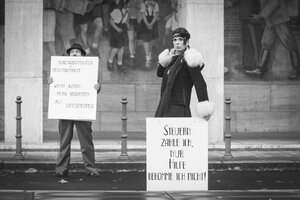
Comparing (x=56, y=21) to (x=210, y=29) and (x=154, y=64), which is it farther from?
(x=210, y=29)

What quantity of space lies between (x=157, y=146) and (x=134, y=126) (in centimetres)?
961

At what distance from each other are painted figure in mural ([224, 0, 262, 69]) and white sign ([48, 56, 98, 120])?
7.70 meters

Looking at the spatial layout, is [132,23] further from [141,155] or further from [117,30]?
[141,155]

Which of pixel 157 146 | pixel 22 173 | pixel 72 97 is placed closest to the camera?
pixel 157 146

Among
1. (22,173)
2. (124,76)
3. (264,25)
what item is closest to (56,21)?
(124,76)

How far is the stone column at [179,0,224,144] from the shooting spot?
603 inches

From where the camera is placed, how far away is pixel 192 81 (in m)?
8.61

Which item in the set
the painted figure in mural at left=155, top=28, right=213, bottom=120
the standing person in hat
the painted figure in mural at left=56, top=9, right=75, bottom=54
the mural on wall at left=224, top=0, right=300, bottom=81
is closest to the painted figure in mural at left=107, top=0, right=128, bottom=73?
the painted figure in mural at left=56, top=9, right=75, bottom=54

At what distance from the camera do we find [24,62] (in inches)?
592

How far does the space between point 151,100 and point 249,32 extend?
3065mm

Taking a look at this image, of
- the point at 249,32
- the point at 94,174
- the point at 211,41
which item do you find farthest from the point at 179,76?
the point at 249,32

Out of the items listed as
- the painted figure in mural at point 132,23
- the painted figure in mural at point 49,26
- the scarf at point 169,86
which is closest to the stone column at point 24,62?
the painted figure in mural at point 49,26

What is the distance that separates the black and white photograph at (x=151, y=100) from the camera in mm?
8023

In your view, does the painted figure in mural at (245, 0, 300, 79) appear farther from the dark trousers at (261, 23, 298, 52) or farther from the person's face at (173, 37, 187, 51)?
the person's face at (173, 37, 187, 51)
